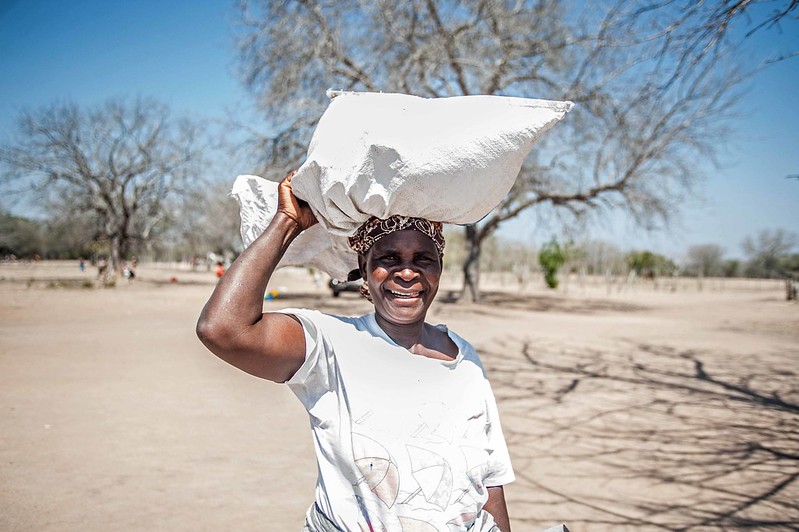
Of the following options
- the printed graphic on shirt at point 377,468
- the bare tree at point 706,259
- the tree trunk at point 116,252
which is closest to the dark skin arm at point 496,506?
the printed graphic on shirt at point 377,468

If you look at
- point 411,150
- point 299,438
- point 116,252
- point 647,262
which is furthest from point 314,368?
point 647,262

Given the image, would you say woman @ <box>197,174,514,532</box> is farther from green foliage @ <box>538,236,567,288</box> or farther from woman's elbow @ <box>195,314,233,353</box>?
green foliage @ <box>538,236,567,288</box>

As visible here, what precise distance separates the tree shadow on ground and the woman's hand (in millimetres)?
2574

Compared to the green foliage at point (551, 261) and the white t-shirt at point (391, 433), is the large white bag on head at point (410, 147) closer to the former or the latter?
the white t-shirt at point (391, 433)

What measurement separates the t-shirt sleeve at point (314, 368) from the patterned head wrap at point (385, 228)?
28cm

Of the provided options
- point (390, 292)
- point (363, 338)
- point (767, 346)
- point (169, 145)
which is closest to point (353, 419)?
point (363, 338)

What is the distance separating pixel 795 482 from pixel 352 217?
13.6ft

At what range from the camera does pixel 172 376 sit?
6.84 metres

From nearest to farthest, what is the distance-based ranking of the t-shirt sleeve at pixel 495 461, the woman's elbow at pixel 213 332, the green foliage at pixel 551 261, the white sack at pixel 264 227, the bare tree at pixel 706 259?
the woman's elbow at pixel 213 332, the t-shirt sleeve at pixel 495 461, the white sack at pixel 264 227, the green foliage at pixel 551 261, the bare tree at pixel 706 259

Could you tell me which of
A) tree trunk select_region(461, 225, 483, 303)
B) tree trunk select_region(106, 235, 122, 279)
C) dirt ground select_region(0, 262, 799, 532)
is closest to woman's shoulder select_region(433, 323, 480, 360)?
dirt ground select_region(0, 262, 799, 532)

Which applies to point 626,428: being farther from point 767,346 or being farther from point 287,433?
point 767,346

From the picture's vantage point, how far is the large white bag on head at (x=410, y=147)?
1236 millimetres

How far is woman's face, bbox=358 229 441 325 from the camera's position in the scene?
148cm

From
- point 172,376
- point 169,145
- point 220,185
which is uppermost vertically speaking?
point 169,145
